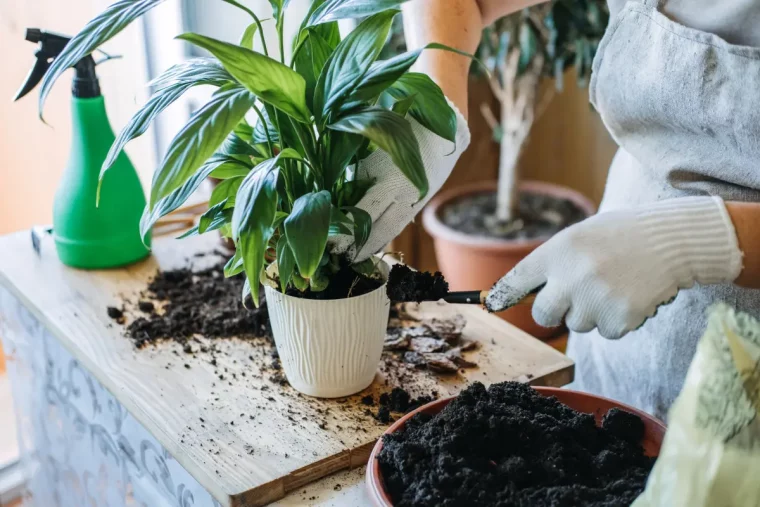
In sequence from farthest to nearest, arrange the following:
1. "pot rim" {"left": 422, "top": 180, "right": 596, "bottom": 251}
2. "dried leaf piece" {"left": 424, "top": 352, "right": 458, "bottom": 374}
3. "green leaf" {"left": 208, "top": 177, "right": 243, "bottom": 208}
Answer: "pot rim" {"left": 422, "top": 180, "right": 596, "bottom": 251} → "dried leaf piece" {"left": 424, "top": 352, "right": 458, "bottom": 374} → "green leaf" {"left": 208, "top": 177, "right": 243, "bottom": 208}

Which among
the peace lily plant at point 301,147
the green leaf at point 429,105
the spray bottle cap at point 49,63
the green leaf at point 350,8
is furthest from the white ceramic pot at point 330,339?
the spray bottle cap at point 49,63

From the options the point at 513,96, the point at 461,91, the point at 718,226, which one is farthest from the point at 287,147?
the point at 513,96

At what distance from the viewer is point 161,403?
99 cm

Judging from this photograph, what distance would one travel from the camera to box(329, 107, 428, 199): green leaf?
76 centimetres

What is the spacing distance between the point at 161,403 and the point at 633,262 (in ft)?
1.97

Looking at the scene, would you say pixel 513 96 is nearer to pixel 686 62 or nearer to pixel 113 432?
pixel 686 62

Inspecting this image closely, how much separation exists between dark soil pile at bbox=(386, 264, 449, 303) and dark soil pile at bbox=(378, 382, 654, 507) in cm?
13

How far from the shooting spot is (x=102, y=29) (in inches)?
32.0

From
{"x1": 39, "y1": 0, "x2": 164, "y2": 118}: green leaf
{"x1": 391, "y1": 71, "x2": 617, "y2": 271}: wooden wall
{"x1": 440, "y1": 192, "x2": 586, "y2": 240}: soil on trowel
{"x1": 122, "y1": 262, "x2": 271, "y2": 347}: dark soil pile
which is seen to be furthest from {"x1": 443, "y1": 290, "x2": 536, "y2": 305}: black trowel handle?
{"x1": 391, "y1": 71, "x2": 617, "y2": 271}: wooden wall

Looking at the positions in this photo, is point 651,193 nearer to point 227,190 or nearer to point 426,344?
point 426,344

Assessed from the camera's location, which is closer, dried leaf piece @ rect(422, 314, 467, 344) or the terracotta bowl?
the terracotta bowl

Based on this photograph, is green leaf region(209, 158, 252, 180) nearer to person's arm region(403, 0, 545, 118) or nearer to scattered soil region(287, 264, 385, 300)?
scattered soil region(287, 264, 385, 300)

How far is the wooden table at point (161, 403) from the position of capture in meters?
0.90

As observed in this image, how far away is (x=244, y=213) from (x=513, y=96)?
1786mm
